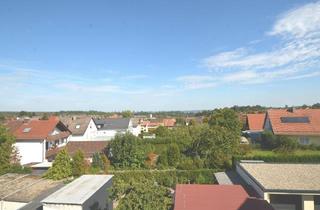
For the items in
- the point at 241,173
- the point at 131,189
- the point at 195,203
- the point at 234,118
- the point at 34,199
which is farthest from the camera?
the point at 234,118

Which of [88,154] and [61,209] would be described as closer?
[61,209]

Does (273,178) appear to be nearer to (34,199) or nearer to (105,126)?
(34,199)

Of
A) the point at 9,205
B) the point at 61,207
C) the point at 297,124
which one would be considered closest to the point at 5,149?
the point at 9,205

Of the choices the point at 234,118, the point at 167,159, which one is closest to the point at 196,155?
the point at 167,159

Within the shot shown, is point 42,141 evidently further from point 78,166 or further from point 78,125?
point 78,125

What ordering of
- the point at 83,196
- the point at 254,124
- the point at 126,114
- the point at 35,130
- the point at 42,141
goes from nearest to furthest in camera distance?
the point at 83,196 → the point at 42,141 → the point at 35,130 → the point at 254,124 → the point at 126,114

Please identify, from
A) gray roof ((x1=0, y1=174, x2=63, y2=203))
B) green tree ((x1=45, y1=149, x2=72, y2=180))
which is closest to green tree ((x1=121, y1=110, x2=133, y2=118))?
green tree ((x1=45, y1=149, x2=72, y2=180))

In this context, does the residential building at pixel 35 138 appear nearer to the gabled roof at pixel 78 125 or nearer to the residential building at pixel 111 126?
the gabled roof at pixel 78 125

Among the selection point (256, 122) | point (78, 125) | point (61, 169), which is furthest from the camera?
point (78, 125)
